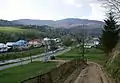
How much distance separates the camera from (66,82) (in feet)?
109

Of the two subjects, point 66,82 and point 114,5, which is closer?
point 114,5

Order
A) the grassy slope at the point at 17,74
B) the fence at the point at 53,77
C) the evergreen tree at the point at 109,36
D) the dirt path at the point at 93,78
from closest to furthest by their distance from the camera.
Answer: the dirt path at the point at 93,78
the fence at the point at 53,77
the grassy slope at the point at 17,74
the evergreen tree at the point at 109,36

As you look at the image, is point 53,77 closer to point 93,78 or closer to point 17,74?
point 93,78

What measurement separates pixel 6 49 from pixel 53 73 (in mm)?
73727

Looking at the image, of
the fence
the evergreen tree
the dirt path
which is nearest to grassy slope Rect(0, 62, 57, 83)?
the fence

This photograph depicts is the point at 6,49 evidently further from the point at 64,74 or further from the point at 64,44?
the point at 64,74

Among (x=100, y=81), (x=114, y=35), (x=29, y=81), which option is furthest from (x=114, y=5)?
(x=114, y=35)

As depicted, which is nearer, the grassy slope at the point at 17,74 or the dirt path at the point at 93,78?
the dirt path at the point at 93,78

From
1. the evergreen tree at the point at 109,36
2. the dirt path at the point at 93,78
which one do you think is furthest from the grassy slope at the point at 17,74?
the evergreen tree at the point at 109,36

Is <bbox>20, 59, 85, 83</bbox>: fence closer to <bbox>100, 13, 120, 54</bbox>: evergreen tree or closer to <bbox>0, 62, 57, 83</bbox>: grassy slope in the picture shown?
<bbox>0, 62, 57, 83</bbox>: grassy slope

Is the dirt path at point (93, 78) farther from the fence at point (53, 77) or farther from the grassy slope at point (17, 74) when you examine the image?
the grassy slope at point (17, 74)

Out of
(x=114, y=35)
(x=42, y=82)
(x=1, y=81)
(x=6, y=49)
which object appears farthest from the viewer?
(x=6, y=49)

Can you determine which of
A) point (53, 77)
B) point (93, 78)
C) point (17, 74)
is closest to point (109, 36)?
point (17, 74)

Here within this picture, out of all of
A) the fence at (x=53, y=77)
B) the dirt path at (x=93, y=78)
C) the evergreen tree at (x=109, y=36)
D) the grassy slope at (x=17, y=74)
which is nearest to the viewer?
the dirt path at (x=93, y=78)
